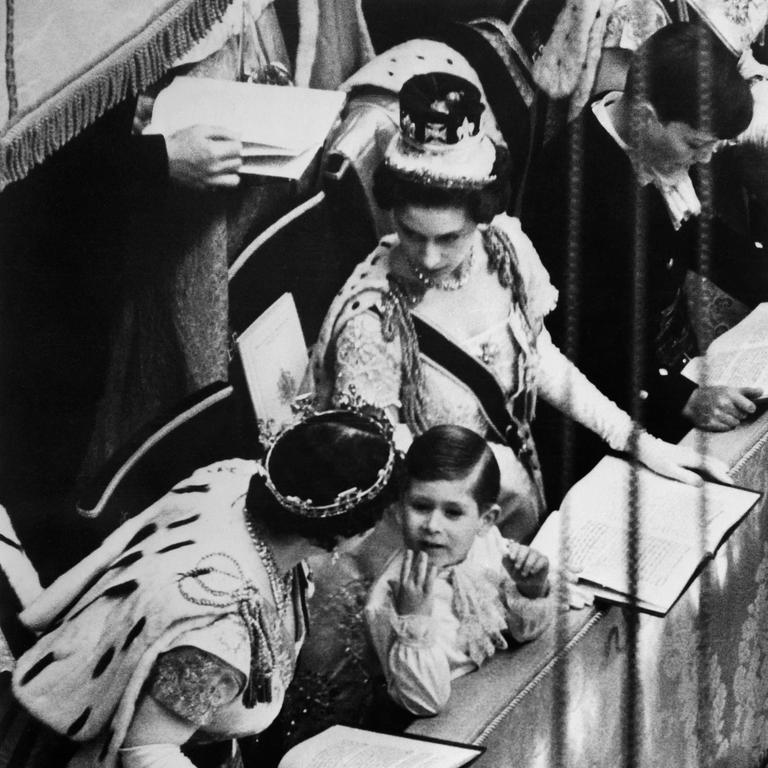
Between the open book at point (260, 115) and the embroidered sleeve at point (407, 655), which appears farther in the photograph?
the embroidered sleeve at point (407, 655)

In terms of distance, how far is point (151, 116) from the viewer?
9.00ft

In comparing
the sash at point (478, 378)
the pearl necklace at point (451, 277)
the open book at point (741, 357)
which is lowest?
the open book at point (741, 357)

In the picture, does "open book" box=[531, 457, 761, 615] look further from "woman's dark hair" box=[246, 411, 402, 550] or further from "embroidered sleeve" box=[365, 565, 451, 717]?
"woman's dark hair" box=[246, 411, 402, 550]

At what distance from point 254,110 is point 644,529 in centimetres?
140

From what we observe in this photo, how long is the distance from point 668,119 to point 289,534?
1395mm

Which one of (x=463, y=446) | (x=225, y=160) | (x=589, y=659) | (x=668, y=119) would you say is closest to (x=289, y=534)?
(x=463, y=446)

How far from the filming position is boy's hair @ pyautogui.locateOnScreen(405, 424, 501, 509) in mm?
2973

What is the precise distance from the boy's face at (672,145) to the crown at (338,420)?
1.00m

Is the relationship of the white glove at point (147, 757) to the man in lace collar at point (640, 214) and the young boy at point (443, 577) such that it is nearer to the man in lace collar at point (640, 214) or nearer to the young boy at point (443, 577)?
the young boy at point (443, 577)

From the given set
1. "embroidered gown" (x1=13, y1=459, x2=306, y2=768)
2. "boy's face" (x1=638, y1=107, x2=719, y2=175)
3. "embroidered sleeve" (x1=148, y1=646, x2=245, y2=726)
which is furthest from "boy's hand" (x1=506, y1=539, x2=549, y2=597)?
"boy's face" (x1=638, y1=107, x2=719, y2=175)

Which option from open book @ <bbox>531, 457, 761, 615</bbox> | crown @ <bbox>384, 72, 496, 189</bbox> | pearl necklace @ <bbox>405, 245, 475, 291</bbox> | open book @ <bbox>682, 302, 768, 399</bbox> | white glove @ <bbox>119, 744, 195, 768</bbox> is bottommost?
open book @ <bbox>531, 457, 761, 615</bbox>

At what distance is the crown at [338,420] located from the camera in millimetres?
2736

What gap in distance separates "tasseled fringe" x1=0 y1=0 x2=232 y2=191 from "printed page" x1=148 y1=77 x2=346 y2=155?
2.3 inches

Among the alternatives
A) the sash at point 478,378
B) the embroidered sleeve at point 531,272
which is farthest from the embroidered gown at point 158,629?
the embroidered sleeve at point 531,272
